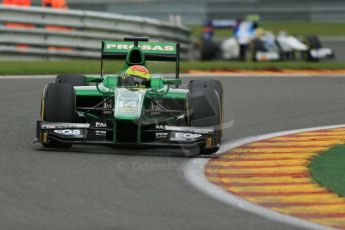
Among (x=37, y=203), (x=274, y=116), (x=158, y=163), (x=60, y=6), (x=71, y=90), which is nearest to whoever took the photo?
(x=37, y=203)

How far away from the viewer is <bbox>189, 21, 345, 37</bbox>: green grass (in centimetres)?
3189

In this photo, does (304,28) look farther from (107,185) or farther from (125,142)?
(107,185)

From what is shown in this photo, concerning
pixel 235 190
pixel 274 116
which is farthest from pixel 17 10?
pixel 235 190

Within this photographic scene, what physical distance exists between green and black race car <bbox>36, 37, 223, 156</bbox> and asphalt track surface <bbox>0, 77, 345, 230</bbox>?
0.17 m

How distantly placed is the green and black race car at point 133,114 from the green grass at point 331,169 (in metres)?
1.06

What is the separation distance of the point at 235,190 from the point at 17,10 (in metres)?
13.1

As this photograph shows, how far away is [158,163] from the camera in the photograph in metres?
9.59

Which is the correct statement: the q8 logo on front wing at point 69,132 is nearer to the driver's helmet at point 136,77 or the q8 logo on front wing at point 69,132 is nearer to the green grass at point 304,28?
the driver's helmet at point 136,77

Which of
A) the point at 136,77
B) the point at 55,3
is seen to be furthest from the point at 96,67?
the point at 136,77

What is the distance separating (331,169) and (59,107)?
2788mm

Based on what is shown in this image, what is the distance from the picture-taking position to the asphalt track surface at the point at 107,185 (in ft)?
23.2

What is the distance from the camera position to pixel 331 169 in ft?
31.1

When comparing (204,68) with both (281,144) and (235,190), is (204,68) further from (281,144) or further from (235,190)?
(235,190)

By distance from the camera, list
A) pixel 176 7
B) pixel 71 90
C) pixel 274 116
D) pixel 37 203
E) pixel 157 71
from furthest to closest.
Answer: pixel 176 7
pixel 157 71
pixel 274 116
pixel 71 90
pixel 37 203
